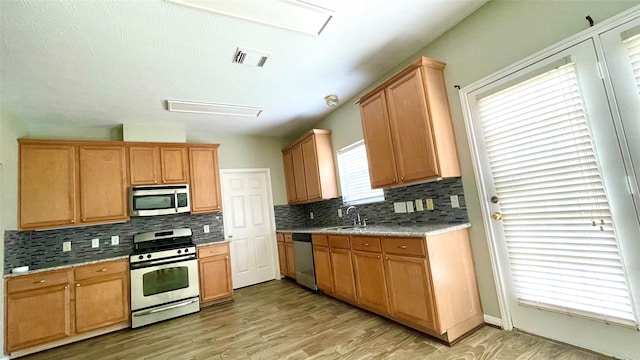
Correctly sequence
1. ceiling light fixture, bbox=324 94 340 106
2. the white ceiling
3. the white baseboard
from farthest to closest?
ceiling light fixture, bbox=324 94 340 106 < the white baseboard < the white ceiling

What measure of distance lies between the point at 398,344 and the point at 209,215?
3524mm

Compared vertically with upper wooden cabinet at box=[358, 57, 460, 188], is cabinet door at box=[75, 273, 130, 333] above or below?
below

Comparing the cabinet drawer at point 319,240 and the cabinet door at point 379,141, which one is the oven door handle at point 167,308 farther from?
the cabinet door at point 379,141

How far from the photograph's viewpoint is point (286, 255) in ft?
15.7

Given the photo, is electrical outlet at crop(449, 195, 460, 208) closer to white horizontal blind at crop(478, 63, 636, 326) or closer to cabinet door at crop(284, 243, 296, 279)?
white horizontal blind at crop(478, 63, 636, 326)

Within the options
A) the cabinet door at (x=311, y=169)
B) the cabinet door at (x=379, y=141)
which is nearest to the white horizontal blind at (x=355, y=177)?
the cabinet door at (x=311, y=169)

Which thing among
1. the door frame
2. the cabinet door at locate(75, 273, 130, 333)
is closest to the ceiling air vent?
the door frame

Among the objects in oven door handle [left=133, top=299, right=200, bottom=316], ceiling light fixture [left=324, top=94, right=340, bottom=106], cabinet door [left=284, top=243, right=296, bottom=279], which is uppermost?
ceiling light fixture [left=324, top=94, right=340, bottom=106]

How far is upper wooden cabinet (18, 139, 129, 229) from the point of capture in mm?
3217

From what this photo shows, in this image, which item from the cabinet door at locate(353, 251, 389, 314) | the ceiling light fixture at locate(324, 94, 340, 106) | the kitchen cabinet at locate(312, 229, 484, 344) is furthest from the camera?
the ceiling light fixture at locate(324, 94, 340, 106)

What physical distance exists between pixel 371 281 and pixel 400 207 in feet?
3.08

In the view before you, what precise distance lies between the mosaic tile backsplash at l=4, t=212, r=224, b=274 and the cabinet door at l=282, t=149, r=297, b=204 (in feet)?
5.60

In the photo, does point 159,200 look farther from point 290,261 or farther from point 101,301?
point 290,261

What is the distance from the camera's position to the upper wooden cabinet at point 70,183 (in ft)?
10.6
